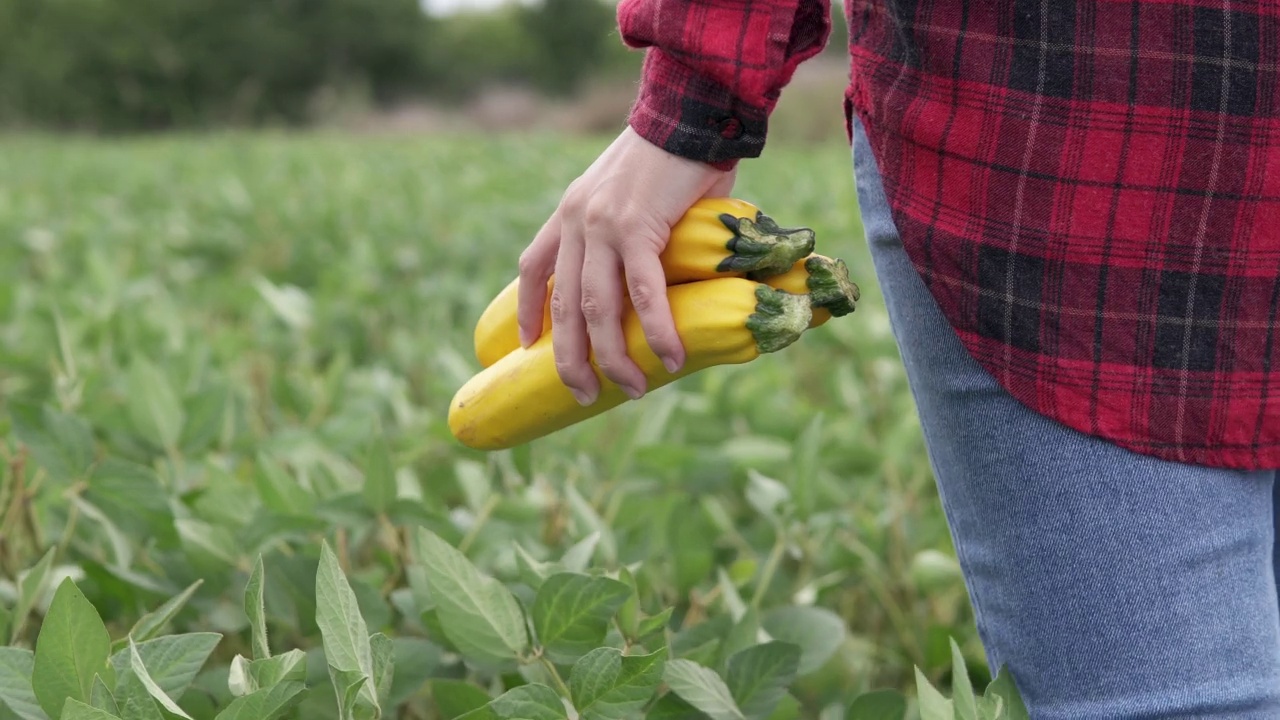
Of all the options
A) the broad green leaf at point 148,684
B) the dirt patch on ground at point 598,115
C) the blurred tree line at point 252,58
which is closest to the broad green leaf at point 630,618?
the broad green leaf at point 148,684

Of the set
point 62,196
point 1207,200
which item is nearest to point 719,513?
point 1207,200

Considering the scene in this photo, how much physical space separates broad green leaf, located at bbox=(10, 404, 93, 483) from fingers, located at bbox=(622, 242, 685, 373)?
2.83 ft

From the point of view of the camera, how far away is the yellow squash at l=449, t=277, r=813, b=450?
104 cm

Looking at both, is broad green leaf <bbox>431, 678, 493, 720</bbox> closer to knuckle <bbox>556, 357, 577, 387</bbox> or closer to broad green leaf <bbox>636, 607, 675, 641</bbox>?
broad green leaf <bbox>636, 607, 675, 641</bbox>

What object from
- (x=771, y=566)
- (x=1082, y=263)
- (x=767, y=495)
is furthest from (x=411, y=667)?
(x=1082, y=263)

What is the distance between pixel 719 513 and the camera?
188 cm

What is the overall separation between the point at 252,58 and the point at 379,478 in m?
34.6

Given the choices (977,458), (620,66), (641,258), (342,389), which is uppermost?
(641,258)

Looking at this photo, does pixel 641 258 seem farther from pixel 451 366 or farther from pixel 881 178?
pixel 451 366

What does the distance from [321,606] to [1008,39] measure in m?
0.73

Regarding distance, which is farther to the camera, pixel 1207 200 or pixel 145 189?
pixel 145 189

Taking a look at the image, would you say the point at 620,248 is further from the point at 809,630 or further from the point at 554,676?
the point at 809,630

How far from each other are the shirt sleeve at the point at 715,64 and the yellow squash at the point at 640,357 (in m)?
0.12

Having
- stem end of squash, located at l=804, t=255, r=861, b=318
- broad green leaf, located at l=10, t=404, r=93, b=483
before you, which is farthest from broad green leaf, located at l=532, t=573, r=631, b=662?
broad green leaf, located at l=10, t=404, r=93, b=483
